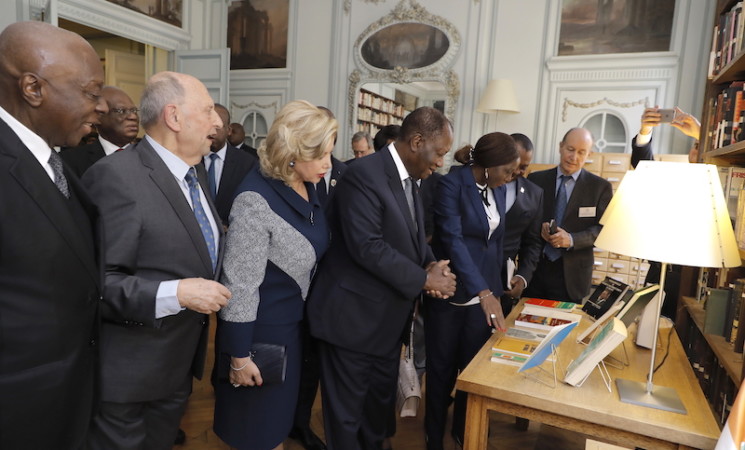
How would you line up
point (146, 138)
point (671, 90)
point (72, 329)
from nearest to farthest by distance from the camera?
point (72, 329)
point (146, 138)
point (671, 90)

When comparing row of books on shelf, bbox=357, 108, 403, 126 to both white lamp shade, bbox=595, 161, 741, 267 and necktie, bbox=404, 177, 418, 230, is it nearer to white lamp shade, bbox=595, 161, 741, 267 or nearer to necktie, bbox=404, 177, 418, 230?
necktie, bbox=404, 177, 418, 230

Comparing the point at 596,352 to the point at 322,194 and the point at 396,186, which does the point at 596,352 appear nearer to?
the point at 396,186

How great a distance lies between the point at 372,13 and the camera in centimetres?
744

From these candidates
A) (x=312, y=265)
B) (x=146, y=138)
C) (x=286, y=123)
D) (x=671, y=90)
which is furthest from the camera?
(x=671, y=90)

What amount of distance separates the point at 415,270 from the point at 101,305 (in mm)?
1094

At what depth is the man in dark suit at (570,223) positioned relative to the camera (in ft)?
10.0

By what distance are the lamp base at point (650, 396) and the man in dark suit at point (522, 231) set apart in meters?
1.12

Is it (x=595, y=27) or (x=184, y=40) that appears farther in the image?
(x=184, y=40)

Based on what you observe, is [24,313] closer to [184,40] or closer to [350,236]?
[350,236]

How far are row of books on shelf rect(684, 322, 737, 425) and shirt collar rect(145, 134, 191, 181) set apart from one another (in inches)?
80.3

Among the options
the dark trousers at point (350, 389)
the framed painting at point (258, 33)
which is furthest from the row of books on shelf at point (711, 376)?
the framed painting at point (258, 33)

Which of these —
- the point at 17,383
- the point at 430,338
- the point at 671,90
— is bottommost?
the point at 430,338

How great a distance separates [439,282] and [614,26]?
573 centimetres

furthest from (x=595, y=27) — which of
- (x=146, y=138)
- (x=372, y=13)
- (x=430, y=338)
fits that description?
(x=146, y=138)
